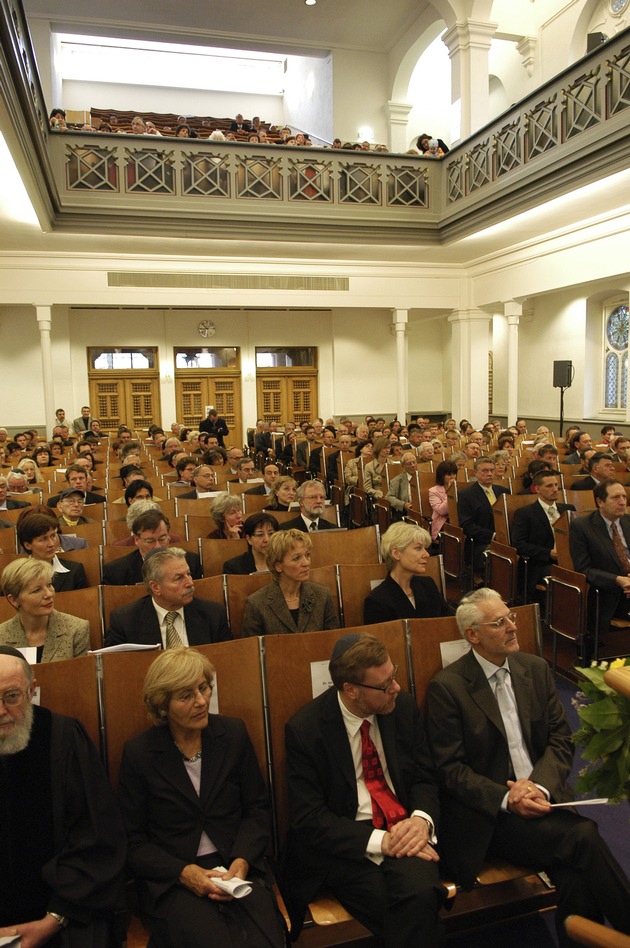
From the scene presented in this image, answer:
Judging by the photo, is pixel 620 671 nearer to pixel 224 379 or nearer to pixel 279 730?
pixel 279 730

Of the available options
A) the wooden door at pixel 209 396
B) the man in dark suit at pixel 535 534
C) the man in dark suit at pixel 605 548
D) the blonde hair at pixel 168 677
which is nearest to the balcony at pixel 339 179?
the wooden door at pixel 209 396

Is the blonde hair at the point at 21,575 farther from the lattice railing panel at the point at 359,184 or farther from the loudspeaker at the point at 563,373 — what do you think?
the lattice railing panel at the point at 359,184

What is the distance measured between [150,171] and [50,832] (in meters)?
11.7

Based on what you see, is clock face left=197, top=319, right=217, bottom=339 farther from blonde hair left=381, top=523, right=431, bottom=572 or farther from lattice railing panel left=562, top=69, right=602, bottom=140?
blonde hair left=381, top=523, right=431, bottom=572

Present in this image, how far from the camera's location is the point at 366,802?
82.9 inches

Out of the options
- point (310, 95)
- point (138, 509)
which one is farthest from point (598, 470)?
point (310, 95)

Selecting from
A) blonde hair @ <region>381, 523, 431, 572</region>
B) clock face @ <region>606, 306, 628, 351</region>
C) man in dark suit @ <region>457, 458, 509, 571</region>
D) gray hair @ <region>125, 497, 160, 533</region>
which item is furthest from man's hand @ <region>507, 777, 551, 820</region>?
clock face @ <region>606, 306, 628, 351</region>

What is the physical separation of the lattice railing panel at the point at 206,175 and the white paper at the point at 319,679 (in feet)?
36.4

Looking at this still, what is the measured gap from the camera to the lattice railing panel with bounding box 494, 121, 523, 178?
1035cm

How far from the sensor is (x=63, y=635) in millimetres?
2787


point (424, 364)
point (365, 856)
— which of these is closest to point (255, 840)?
point (365, 856)

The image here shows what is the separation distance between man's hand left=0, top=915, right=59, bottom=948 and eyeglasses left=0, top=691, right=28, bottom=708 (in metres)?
0.54

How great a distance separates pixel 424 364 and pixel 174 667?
1742 centimetres

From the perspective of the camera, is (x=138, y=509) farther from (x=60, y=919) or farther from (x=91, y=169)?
(x=91, y=169)
